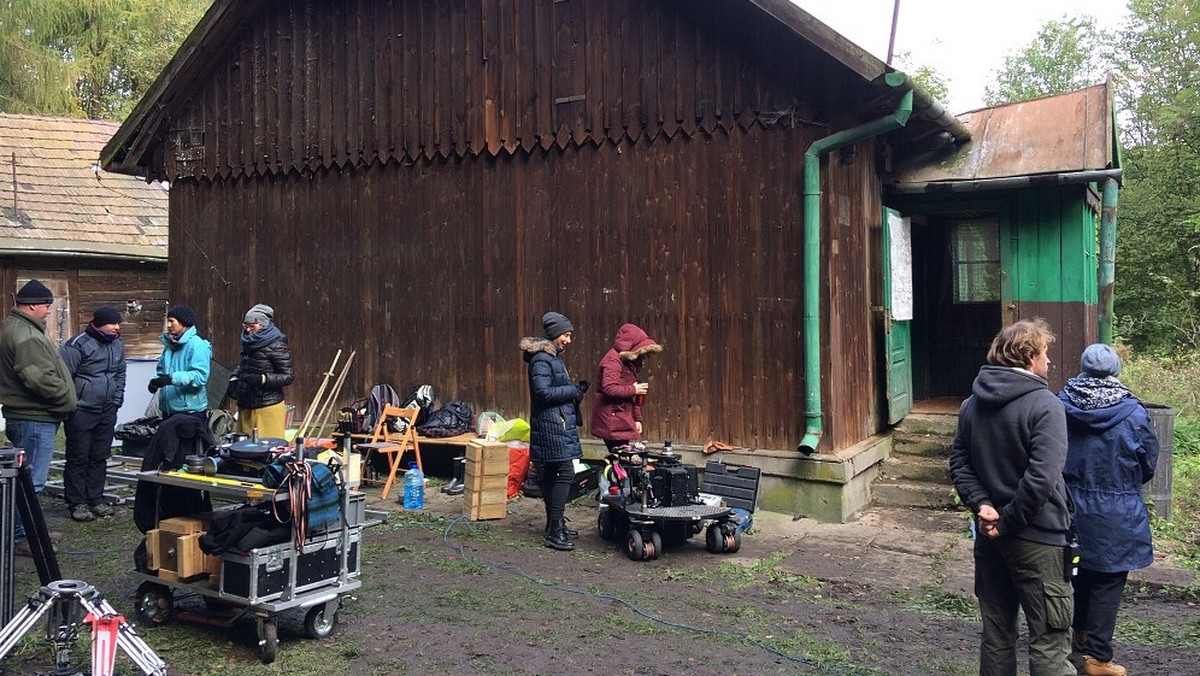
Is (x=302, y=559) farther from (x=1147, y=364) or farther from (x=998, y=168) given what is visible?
(x=1147, y=364)

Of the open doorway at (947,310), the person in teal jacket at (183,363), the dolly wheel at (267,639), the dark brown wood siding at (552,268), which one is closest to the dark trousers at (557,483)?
the dark brown wood siding at (552,268)

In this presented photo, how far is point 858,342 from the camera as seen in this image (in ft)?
29.4

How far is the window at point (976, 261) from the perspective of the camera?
10492mm

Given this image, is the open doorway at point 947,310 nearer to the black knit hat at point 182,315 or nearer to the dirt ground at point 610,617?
the dirt ground at point 610,617

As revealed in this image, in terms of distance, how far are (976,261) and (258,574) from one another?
862cm

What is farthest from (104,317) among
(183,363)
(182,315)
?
(183,363)

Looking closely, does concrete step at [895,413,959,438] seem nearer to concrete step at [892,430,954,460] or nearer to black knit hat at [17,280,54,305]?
concrete step at [892,430,954,460]

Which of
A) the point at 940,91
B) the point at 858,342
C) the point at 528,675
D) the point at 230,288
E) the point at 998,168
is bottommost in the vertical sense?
the point at 528,675

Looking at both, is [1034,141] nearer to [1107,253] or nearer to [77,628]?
[1107,253]

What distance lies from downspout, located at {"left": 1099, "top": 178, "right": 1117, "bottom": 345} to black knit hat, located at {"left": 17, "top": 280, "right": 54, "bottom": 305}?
29.8 ft

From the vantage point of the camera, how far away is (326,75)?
1075 cm

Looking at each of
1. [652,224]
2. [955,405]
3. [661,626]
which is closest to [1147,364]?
[955,405]

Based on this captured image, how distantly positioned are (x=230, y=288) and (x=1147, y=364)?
14057 mm

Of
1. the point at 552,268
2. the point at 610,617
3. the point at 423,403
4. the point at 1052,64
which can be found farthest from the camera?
the point at 1052,64
